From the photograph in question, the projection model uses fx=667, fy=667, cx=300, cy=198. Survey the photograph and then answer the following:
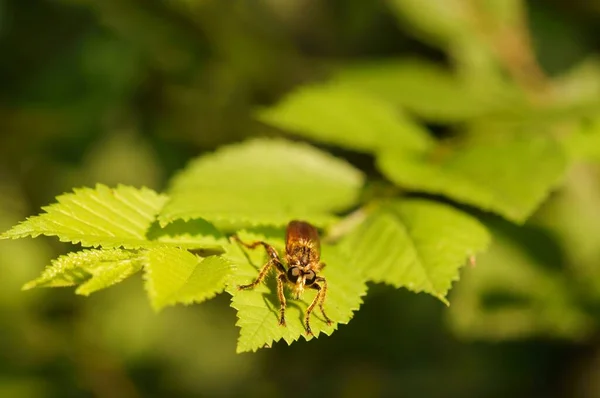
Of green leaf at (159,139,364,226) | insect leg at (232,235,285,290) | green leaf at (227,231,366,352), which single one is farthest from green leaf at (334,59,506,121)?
insect leg at (232,235,285,290)

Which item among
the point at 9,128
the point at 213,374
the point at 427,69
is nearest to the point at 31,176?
the point at 9,128

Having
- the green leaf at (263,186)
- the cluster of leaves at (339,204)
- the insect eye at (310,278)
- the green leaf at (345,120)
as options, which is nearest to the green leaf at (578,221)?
the cluster of leaves at (339,204)

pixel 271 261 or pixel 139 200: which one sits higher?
pixel 139 200

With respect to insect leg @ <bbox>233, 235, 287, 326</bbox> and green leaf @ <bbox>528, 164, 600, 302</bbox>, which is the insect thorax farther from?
green leaf @ <bbox>528, 164, 600, 302</bbox>

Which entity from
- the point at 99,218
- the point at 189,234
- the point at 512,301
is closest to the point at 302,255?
the point at 189,234

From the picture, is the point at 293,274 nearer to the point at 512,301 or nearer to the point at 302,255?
the point at 302,255

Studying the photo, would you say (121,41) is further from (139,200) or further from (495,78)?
(139,200)
